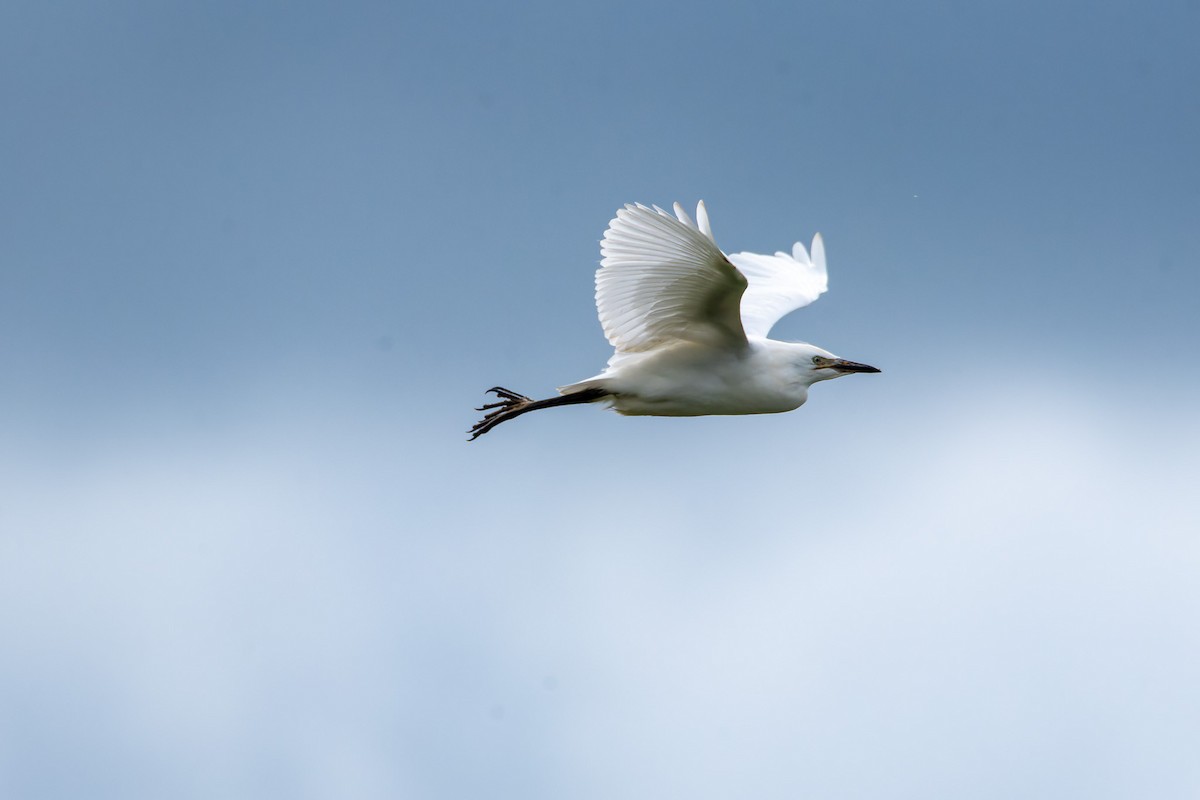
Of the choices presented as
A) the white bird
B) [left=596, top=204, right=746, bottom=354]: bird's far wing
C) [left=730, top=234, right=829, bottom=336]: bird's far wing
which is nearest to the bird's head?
the white bird

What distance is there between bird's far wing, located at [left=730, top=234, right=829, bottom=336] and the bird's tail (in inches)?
101

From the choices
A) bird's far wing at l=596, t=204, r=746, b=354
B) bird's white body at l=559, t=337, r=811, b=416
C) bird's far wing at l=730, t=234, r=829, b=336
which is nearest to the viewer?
bird's far wing at l=596, t=204, r=746, b=354

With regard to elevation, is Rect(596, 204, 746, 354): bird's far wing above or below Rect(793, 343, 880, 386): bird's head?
above

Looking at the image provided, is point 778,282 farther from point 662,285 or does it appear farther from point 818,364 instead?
point 662,285

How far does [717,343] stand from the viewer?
14.1 m

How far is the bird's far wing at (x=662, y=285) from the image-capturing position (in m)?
12.5

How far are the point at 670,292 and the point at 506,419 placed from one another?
7.32ft

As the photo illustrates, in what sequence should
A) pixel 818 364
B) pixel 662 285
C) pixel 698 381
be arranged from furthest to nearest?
pixel 818 364, pixel 698 381, pixel 662 285

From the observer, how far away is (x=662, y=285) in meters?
13.3

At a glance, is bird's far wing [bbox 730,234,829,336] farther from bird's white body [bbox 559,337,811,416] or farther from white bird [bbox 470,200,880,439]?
bird's white body [bbox 559,337,811,416]

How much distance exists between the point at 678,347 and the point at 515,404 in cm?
175

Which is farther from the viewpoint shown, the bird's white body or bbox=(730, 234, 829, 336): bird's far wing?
bbox=(730, 234, 829, 336): bird's far wing

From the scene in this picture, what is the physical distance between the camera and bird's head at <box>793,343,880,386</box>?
47.9ft

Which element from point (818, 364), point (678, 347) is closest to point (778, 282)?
point (818, 364)
